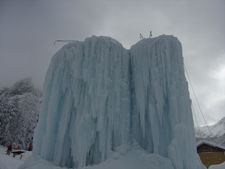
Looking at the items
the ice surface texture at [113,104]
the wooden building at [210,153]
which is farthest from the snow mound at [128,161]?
the wooden building at [210,153]

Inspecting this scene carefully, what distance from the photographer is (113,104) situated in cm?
1126

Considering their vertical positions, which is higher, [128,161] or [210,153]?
[210,153]

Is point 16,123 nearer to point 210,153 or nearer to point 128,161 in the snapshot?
point 210,153

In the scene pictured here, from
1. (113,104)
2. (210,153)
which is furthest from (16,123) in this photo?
(113,104)

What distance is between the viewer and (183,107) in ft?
34.7

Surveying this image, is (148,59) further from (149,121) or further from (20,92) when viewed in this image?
(20,92)

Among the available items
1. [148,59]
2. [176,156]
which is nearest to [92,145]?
[176,156]

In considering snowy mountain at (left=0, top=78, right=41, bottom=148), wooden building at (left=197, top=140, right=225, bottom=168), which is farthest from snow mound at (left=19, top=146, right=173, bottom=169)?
snowy mountain at (left=0, top=78, right=41, bottom=148)

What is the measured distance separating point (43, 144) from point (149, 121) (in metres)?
4.25

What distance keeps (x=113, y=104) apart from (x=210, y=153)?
1180 centimetres

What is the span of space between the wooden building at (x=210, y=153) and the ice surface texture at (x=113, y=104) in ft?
34.3

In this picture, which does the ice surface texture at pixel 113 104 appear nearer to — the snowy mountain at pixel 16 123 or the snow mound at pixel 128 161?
the snow mound at pixel 128 161

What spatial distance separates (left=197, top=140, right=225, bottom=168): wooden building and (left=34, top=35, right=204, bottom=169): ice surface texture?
10.4 m

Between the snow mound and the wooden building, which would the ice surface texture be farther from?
the wooden building
